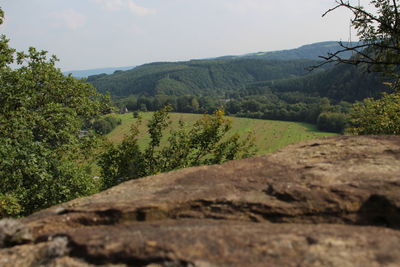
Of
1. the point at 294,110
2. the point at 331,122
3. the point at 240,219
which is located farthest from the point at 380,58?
the point at 294,110

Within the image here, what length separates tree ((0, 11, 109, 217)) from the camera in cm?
1214

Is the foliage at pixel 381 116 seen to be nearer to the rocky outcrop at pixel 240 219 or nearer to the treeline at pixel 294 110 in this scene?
the rocky outcrop at pixel 240 219

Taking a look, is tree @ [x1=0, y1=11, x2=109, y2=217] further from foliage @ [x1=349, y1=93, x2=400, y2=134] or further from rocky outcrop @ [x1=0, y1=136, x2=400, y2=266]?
foliage @ [x1=349, y1=93, x2=400, y2=134]

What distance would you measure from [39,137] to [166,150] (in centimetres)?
738

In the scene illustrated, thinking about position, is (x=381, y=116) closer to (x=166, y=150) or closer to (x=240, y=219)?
(x=166, y=150)

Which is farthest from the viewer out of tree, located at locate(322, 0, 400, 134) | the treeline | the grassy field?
the treeline

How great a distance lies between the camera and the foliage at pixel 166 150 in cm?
1641

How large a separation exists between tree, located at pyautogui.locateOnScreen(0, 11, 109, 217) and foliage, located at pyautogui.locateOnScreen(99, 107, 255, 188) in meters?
1.70

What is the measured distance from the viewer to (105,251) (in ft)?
15.3

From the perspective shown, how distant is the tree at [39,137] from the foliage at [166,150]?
5.59 feet

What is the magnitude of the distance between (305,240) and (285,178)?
237 cm

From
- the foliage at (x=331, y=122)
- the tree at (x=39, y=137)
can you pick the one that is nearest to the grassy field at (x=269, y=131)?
the foliage at (x=331, y=122)

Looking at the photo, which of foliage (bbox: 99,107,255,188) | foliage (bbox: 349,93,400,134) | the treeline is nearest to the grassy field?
the treeline

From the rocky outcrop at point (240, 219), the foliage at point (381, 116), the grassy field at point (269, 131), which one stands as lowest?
the grassy field at point (269, 131)
